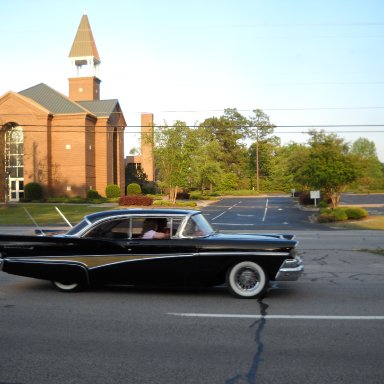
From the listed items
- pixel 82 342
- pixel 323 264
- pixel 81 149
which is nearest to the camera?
pixel 82 342

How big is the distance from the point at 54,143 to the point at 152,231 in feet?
151

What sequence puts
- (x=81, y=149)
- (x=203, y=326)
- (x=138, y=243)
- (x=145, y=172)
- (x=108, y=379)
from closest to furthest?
(x=108, y=379), (x=203, y=326), (x=138, y=243), (x=81, y=149), (x=145, y=172)

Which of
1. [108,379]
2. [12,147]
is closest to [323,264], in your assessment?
[108,379]

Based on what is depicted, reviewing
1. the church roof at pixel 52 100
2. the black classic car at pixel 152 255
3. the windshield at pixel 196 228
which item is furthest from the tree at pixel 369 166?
the black classic car at pixel 152 255

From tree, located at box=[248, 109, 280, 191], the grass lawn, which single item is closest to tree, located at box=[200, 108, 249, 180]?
tree, located at box=[248, 109, 280, 191]

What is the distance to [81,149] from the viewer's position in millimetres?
51750

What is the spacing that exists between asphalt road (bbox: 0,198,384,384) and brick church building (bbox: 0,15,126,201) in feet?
140

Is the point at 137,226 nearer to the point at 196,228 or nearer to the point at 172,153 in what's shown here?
the point at 196,228

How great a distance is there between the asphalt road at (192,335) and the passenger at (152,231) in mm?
970

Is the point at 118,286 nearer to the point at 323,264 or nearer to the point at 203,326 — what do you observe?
the point at 203,326

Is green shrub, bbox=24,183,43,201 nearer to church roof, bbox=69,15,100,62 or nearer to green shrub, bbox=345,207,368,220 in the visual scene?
church roof, bbox=69,15,100,62

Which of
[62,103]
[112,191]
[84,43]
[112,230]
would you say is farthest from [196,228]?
[84,43]

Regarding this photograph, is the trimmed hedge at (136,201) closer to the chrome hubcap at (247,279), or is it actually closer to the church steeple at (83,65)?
the church steeple at (83,65)

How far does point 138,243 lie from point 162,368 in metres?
3.49
